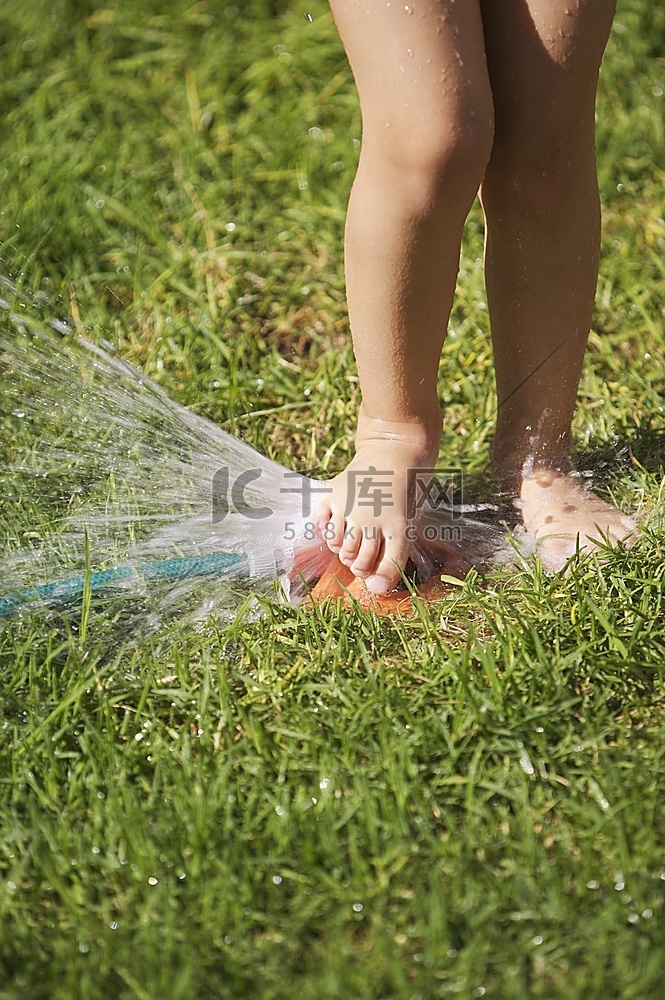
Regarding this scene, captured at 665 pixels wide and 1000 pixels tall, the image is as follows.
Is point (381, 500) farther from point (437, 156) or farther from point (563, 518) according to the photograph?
point (437, 156)

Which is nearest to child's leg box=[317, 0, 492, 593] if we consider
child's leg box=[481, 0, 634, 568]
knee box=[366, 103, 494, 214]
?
knee box=[366, 103, 494, 214]

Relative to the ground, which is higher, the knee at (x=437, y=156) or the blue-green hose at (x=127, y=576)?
the knee at (x=437, y=156)

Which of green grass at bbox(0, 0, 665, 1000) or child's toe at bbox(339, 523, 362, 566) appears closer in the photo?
green grass at bbox(0, 0, 665, 1000)

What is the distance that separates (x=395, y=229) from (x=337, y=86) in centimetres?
191

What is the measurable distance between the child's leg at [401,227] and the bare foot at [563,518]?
0.27m

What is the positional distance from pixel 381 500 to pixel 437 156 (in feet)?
2.07

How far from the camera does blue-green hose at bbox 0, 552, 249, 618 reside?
2023 millimetres

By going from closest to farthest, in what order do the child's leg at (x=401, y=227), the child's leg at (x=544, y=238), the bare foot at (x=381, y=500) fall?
1. the child's leg at (x=401, y=227)
2. the child's leg at (x=544, y=238)
3. the bare foot at (x=381, y=500)

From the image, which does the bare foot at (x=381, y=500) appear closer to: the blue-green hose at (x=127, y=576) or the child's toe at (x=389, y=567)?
the child's toe at (x=389, y=567)

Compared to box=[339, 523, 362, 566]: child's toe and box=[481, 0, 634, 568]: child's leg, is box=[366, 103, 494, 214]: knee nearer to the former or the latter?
box=[481, 0, 634, 568]: child's leg

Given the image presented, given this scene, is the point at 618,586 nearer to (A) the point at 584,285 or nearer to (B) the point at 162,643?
(A) the point at 584,285

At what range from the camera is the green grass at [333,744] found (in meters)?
1.43

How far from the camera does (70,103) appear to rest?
3451 millimetres

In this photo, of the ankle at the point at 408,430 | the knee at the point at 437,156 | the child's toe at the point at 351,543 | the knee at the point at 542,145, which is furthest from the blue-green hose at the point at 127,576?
the knee at the point at 542,145
